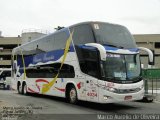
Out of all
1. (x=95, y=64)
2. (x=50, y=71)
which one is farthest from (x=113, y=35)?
(x=50, y=71)

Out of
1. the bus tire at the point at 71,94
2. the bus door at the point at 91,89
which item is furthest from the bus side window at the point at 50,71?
the bus door at the point at 91,89

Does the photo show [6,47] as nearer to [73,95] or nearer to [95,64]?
[73,95]

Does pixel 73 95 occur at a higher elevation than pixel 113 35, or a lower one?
lower

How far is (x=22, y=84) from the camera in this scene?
27000 mm

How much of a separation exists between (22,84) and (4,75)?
62.7ft

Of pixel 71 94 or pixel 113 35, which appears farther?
pixel 71 94

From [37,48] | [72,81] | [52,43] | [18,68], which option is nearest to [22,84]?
[18,68]

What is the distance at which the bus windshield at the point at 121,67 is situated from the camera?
1557 cm

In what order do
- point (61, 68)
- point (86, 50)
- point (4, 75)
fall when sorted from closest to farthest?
point (86, 50) → point (61, 68) → point (4, 75)

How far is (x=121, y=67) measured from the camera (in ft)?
52.0

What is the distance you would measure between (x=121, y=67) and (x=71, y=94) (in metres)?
3.64

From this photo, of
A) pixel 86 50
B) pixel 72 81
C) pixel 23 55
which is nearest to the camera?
pixel 86 50

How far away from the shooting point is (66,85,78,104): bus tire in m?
18.0

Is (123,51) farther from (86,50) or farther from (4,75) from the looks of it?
(4,75)
